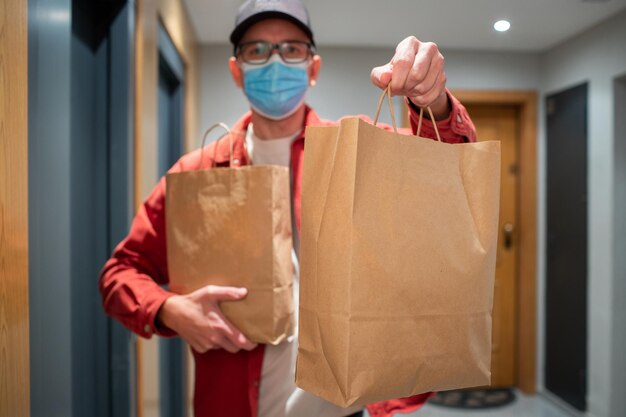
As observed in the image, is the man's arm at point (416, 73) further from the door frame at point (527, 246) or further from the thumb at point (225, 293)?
the door frame at point (527, 246)

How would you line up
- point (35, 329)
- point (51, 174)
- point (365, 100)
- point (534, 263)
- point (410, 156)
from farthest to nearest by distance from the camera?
point (534, 263), point (365, 100), point (51, 174), point (35, 329), point (410, 156)

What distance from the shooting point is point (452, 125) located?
0.72 m

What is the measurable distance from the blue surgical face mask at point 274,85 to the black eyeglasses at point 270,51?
0.4 inches

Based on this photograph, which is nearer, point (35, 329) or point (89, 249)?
point (35, 329)

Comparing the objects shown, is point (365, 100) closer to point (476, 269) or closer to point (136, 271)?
point (136, 271)

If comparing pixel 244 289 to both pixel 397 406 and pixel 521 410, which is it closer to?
pixel 397 406

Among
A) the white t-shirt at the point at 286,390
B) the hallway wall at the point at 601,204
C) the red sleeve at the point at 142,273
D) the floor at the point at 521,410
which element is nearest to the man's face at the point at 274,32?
the red sleeve at the point at 142,273

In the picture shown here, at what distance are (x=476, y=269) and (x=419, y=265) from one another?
3.1 inches

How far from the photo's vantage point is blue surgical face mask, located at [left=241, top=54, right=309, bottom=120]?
983mm

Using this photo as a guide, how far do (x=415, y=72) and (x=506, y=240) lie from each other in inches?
80.1

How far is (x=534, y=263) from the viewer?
2.55 m

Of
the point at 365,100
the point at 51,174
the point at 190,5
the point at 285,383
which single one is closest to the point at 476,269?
the point at 285,383

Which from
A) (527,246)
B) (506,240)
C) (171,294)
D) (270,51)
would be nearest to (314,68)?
(270,51)

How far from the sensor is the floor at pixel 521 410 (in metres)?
2.10
